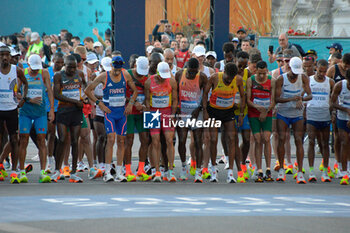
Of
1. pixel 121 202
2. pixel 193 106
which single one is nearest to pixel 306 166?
pixel 193 106

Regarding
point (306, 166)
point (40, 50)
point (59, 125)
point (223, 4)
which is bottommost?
point (306, 166)

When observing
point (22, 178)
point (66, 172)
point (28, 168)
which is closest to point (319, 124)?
point (66, 172)

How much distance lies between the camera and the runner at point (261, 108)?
40.9 feet

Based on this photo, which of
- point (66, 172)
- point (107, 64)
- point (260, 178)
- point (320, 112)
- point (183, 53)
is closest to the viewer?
point (260, 178)

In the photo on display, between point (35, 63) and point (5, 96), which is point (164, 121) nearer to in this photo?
point (35, 63)

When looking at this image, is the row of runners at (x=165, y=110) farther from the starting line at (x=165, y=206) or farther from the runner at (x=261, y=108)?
the starting line at (x=165, y=206)

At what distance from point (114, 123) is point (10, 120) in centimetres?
167

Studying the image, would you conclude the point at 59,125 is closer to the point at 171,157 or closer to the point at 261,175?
the point at 171,157

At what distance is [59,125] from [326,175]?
4550 millimetres

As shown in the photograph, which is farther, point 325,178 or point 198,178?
point 325,178

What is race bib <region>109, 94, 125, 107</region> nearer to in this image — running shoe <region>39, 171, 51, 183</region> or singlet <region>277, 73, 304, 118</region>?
running shoe <region>39, 171, 51, 183</region>

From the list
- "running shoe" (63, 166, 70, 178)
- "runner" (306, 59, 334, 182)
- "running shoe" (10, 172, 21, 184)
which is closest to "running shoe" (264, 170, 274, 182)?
"runner" (306, 59, 334, 182)

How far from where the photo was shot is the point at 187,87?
12469 millimetres

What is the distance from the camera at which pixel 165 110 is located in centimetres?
1238
